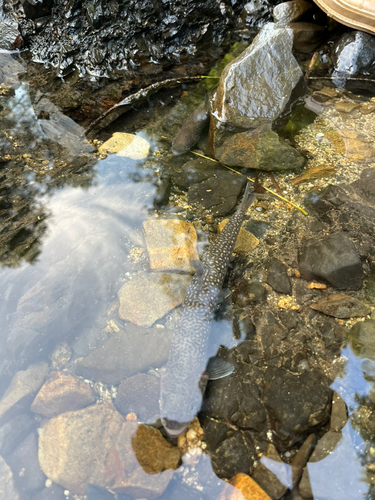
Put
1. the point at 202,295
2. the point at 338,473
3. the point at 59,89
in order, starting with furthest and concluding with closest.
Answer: the point at 59,89, the point at 202,295, the point at 338,473

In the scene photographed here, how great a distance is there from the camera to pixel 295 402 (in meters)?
3.14

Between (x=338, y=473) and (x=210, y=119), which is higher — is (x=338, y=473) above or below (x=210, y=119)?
below

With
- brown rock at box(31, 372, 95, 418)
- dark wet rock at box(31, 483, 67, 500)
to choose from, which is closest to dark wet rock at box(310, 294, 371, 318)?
brown rock at box(31, 372, 95, 418)

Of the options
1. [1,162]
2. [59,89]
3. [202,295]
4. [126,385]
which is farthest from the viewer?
[59,89]

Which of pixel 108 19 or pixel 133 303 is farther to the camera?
pixel 108 19

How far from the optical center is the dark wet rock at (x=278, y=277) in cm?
406

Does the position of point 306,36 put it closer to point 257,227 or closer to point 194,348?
point 257,227

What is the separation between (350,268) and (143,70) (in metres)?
7.07

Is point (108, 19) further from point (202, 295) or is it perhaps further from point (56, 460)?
point (56, 460)

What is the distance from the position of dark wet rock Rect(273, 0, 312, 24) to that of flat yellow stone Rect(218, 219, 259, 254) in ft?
21.5

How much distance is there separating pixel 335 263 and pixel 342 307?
537mm

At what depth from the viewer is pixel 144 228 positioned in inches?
182

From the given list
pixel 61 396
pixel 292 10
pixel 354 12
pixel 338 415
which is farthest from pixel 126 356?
pixel 292 10

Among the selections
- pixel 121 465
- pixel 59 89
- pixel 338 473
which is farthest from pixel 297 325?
pixel 59 89
